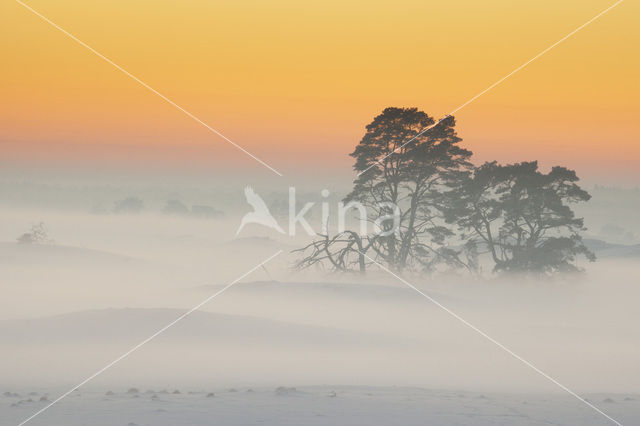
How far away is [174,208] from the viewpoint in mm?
189500

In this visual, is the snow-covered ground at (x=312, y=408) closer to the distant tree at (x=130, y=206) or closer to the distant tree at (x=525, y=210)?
the distant tree at (x=525, y=210)

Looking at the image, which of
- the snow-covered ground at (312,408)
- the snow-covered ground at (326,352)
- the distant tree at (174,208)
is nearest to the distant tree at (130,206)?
the distant tree at (174,208)

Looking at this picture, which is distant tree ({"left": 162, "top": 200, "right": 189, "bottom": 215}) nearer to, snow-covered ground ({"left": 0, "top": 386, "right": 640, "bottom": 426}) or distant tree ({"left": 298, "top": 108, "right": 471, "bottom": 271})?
distant tree ({"left": 298, "top": 108, "right": 471, "bottom": 271})

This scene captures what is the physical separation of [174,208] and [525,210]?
147 metres

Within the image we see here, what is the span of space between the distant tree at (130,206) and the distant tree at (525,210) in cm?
13470

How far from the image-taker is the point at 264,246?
415 ft

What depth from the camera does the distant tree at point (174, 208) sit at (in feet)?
613

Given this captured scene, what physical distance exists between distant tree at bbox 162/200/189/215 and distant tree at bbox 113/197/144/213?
→ 7.13 m

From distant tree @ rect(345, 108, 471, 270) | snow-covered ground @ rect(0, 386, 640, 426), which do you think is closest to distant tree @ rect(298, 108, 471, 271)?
distant tree @ rect(345, 108, 471, 270)

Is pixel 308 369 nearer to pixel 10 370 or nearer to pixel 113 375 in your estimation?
pixel 113 375

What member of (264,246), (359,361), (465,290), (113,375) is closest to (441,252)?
(465,290)

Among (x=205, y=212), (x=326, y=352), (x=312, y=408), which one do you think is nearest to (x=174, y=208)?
(x=205, y=212)

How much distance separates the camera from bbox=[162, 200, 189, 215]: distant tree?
186738mm

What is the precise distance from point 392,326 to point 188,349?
38.9ft
